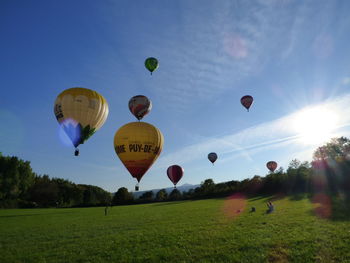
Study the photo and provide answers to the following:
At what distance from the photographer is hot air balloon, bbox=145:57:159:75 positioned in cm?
2716

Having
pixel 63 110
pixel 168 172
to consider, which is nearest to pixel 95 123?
pixel 63 110

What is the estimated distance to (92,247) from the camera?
12570 millimetres

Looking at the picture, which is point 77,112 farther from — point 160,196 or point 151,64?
point 160,196

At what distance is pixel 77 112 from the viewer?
63.5ft

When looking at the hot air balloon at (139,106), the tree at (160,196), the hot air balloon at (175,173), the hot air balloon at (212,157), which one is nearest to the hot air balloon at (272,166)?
the hot air balloon at (212,157)

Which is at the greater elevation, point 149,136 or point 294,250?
point 149,136

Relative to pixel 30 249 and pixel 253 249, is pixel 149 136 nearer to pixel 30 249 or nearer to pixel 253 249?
pixel 30 249

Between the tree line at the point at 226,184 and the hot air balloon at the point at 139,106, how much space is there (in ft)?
119

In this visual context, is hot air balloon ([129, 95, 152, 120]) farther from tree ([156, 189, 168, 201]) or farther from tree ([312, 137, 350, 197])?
tree ([156, 189, 168, 201])

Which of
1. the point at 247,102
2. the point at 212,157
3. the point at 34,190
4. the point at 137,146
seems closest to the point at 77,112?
the point at 137,146

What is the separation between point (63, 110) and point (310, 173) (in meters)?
60.2

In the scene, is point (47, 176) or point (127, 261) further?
point (47, 176)

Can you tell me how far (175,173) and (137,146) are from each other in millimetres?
17817

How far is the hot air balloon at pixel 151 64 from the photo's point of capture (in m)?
27.2
